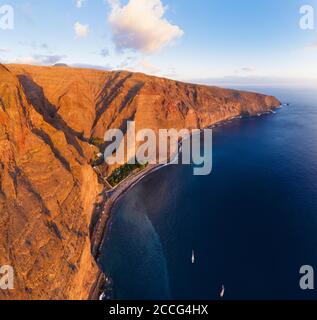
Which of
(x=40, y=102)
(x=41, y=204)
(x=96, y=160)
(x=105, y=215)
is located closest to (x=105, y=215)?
(x=105, y=215)

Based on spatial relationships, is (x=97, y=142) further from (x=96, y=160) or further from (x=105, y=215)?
(x=105, y=215)

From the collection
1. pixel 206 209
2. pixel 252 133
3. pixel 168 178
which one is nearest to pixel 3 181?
pixel 206 209

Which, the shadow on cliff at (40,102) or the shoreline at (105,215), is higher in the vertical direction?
the shadow on cliff at (40,102)

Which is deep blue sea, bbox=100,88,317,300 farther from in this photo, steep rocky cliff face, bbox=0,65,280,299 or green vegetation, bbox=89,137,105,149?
green vegetation, bbox=89,137,105,149

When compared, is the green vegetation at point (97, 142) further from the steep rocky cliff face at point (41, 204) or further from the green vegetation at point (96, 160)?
the steep rocky cliff face at point (41, 204)

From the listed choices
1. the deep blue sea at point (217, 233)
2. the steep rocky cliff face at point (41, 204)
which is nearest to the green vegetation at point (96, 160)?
the steep rocky cliff face at point (41, 204)

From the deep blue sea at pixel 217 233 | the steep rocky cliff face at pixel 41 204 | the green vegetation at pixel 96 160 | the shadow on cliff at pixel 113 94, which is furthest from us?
the shadow on cliff at pixel 113 94
